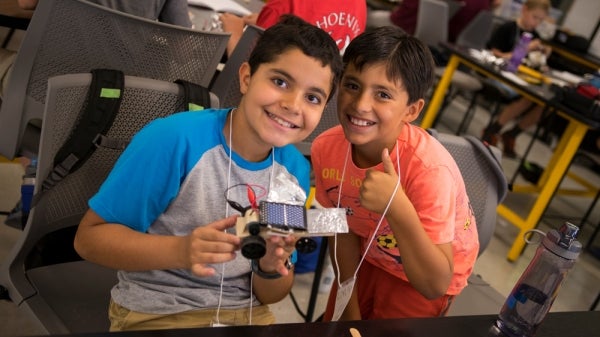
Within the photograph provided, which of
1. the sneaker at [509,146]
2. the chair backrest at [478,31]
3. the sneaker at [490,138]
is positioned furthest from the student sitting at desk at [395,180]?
the chair backrest at [478,31]

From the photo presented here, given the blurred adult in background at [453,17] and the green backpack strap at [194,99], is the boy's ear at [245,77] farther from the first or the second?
the blurred adult in background at [453,17]

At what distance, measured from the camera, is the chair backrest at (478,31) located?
18.4ft

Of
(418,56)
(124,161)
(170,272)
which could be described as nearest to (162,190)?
(124,161)

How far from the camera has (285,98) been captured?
1178 millimetres

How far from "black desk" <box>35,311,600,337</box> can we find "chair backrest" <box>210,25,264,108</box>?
3.71ft

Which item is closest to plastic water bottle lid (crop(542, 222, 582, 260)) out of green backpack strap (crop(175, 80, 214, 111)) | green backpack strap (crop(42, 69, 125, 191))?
green backpack strap (crop(175, 80, 214, 111))

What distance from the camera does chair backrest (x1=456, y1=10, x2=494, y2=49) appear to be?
18.4 feet

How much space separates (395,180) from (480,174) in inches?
27.0

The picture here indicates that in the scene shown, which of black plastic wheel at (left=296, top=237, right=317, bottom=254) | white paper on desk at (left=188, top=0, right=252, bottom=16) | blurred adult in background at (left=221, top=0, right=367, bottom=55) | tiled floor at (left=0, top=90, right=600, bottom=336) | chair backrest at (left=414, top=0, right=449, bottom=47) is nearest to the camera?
black plastic wheel at (left=296, top=237, right=317, bottom=254)

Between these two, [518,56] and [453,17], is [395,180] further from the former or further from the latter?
[453,17]

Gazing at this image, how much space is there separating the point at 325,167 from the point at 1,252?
1350 mm

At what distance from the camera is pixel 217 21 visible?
8.95ft

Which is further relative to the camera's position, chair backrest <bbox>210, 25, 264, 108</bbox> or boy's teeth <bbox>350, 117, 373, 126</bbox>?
chair backrest <bbox>210, 25, 264, 108</bbox>

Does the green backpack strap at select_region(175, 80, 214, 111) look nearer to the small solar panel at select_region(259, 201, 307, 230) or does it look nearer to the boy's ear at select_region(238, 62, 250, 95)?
the boy's ear at select_region(238, 62, 250, 95)
